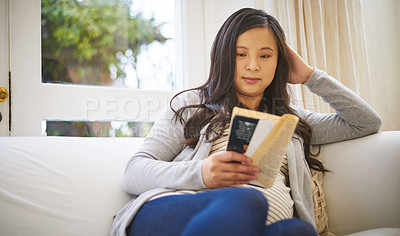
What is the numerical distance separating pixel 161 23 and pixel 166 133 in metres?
1.10

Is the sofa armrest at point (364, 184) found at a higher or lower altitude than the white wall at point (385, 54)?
lower

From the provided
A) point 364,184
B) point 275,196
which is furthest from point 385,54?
point 275,196

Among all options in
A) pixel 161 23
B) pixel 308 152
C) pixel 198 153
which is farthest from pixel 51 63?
pixel 308 152

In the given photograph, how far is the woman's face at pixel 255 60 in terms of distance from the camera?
47.4 inches

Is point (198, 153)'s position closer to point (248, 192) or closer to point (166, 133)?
point (166, 133)

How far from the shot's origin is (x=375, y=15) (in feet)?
8.29

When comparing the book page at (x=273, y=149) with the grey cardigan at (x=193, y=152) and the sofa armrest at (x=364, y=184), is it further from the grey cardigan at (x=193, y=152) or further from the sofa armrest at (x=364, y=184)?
the sofa armrest at (x=364, y=184)

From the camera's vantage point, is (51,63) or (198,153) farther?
(51,63)

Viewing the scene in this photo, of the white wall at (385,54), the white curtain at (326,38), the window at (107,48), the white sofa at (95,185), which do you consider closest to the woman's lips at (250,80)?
the white sofa at (95,185)

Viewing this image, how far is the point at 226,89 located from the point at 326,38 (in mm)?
1138

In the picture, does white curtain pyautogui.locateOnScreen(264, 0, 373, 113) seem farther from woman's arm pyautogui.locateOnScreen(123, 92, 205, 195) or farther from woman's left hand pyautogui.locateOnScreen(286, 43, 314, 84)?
woman's arm pyautogui.locateOnScreen(123, 92, 205, 195)

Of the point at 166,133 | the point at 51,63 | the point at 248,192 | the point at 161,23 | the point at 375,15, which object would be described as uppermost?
the point at 375,15

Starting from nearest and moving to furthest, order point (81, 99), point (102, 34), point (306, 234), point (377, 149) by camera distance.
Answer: point (306, 234) → point (377, 149) → point (81, 99) → point (102, 34)

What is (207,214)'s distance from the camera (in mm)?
656
